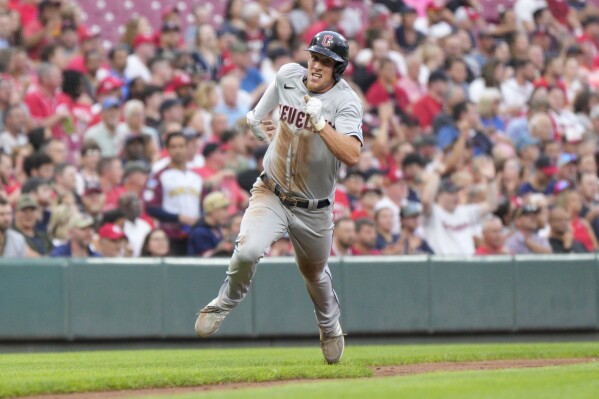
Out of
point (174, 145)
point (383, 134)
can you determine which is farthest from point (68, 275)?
point (383, 134)

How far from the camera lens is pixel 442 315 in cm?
1364

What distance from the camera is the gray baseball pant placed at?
27.3ft

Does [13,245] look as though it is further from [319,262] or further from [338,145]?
[338,145]

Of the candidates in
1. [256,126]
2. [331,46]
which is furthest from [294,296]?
[331,46]

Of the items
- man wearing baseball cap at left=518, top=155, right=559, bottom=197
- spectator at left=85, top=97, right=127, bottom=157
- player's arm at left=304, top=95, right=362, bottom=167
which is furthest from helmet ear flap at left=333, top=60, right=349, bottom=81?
man wearing baseball cap at left=518, top=155, right=559, bottom=197

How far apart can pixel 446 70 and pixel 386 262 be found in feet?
18.4

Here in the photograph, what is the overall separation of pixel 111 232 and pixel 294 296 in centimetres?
201

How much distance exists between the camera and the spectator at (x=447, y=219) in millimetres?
14352

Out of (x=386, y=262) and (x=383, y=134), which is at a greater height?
(x=383, y=134)

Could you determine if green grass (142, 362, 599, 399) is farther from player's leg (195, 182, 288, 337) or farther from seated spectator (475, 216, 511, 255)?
seated spectator (475, 216, 511, 255)

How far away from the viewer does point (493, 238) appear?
14102 millimetres

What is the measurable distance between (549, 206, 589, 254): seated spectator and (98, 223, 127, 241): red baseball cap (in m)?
5.01

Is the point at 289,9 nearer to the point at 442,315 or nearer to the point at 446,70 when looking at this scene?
the point at 446,70

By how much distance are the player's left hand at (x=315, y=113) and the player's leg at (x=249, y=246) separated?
0.79 metres
